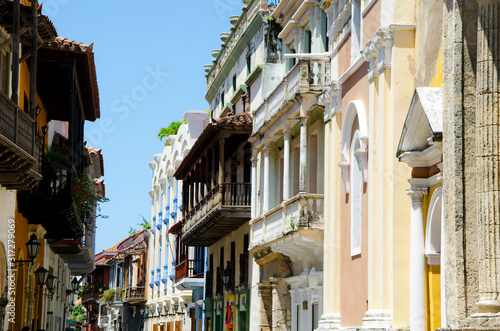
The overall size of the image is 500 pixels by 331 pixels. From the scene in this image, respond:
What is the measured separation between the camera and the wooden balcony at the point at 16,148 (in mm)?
13320

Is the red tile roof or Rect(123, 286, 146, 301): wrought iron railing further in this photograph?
Rect(123, 286, 146, 301): wrought iron railing

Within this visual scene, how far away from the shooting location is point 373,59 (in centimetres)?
1501

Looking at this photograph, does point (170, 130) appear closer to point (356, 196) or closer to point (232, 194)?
point (232, 194)

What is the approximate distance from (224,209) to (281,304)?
4.39 metres

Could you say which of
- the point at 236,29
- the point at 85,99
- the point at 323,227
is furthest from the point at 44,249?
the point at 236,29

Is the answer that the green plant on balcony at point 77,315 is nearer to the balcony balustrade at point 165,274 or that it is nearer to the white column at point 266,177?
the balcony balustrade at point 165,274

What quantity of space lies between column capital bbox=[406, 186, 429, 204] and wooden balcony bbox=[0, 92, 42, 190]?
5.69 metres

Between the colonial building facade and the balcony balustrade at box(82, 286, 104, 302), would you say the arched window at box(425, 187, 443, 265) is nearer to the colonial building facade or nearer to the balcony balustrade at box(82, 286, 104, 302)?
the colonial building facade

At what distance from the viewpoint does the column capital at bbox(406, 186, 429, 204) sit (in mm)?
12577

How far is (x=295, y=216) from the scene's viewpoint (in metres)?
20.7

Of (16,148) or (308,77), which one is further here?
(308,77)

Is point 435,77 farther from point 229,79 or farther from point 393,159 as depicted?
point 229,79

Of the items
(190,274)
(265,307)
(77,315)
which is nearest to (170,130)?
(190,274)

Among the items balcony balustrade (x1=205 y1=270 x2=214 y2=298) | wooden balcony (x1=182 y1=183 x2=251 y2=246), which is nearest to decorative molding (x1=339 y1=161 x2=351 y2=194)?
wooden balcony (x1=182 y1=183 x2=251 y2=246)
